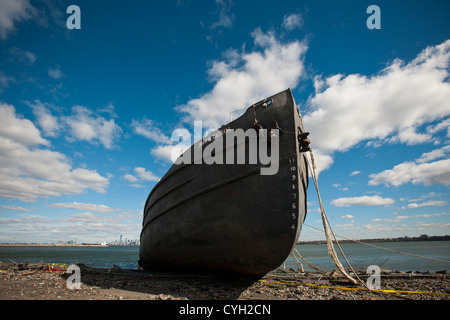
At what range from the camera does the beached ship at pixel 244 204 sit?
184 inches

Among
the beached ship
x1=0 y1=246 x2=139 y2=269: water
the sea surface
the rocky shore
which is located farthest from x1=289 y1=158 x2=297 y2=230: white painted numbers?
x1=0 y1=246 x2=139 y2=269: water

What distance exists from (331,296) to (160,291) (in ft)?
12.9

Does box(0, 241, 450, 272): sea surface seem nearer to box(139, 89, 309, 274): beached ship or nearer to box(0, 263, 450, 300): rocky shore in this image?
box(0, 263, 450, 300): rocky shore

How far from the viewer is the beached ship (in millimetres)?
4672

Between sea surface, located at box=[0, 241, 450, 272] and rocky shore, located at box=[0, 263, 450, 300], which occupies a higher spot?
rocky shore, located at box=[0, 263, 450, 300]

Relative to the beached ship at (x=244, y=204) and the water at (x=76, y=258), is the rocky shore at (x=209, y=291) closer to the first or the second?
the beached ship at (x=244, y=204)

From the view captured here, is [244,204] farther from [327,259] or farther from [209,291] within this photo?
[327,259]

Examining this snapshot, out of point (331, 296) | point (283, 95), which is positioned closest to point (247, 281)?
point (331, 296)

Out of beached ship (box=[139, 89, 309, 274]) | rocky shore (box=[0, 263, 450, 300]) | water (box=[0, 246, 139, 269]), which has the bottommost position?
water (box=[0, 246, 139, 269])

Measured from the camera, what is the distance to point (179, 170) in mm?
6570

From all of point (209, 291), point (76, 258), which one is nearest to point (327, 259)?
point (209, 291)

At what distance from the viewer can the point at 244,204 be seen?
16.3ft
